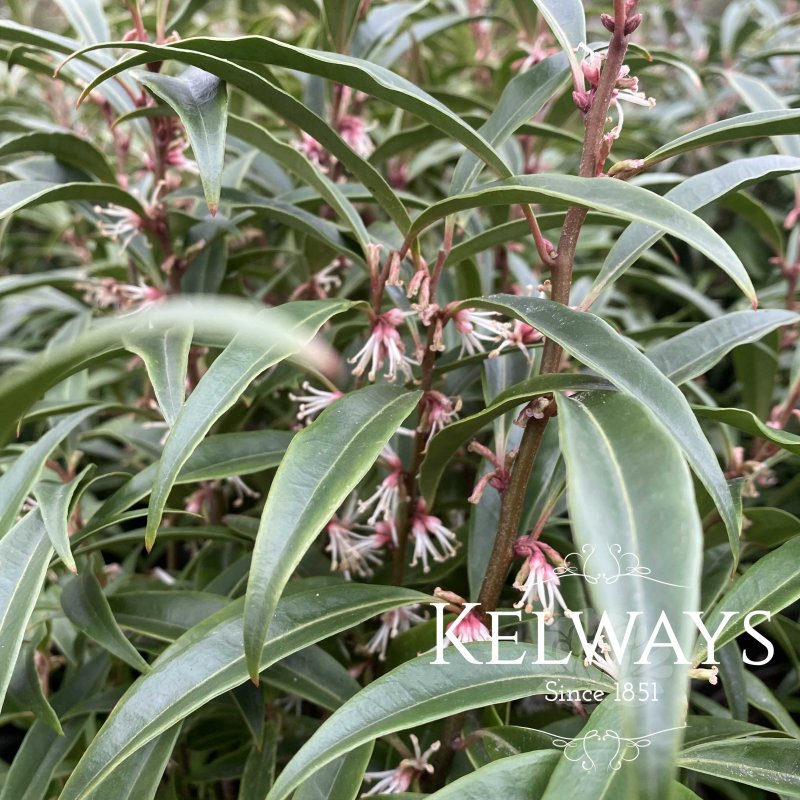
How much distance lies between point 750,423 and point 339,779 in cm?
36

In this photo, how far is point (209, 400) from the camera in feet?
1.45

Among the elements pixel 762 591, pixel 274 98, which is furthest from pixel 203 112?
pixel 762 591

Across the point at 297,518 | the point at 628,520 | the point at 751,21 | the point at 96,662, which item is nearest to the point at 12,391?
the point at 297,518

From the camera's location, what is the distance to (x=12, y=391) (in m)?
0.31

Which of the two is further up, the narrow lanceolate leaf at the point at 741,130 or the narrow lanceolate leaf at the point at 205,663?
the narrow lanceolate leaf at the point at 741,130

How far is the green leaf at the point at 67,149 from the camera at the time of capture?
679mm

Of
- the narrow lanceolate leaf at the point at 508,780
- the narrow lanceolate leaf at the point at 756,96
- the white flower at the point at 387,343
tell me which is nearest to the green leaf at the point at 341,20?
the white flower at the point at 387,343

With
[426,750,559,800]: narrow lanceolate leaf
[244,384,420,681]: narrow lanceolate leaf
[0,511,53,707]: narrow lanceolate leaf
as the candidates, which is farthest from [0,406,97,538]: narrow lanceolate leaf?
[426,750,559,800]: narrow lanceolate leaf

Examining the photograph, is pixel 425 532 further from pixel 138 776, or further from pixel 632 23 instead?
pixel 632 23

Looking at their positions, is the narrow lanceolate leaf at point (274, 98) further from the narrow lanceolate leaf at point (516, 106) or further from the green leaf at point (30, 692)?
the green leaf at point (30, 692)

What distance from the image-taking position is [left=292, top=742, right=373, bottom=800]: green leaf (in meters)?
0.49

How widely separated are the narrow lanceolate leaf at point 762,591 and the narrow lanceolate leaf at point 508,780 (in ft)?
0.41

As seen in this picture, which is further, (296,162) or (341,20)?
(341,20)

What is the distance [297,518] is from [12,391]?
0.54ft
